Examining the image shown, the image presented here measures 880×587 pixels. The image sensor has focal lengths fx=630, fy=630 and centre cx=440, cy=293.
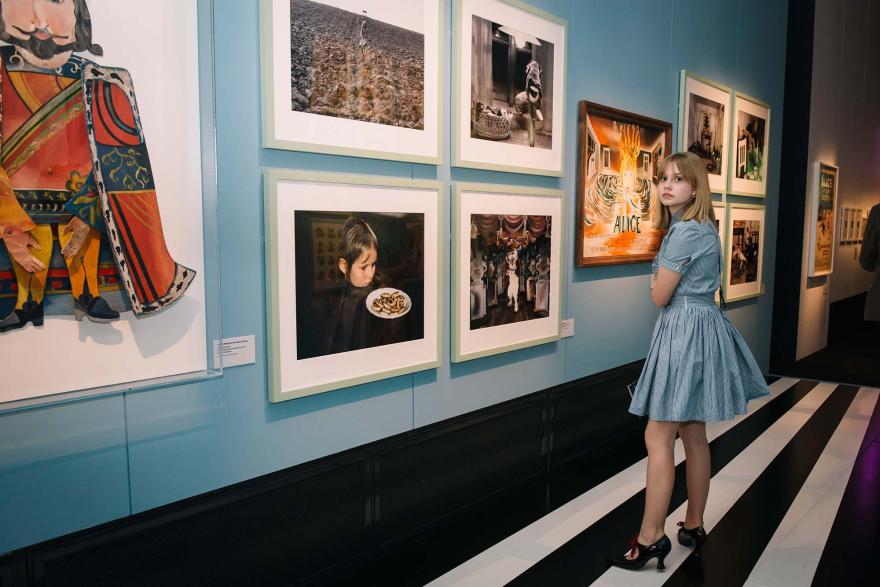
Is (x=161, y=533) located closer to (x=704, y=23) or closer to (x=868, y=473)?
(x=868, y=473)

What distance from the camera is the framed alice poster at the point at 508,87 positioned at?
11.0 ft

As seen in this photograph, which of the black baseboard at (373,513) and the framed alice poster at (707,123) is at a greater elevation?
the framed alice poster at (707,123)

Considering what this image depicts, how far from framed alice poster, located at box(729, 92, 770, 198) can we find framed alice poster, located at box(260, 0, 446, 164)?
4279mm

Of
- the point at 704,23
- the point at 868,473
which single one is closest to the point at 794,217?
the point at 704,23

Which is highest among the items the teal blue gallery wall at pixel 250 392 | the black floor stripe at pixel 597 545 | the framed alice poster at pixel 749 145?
the framed alice poster at pixel 749 145

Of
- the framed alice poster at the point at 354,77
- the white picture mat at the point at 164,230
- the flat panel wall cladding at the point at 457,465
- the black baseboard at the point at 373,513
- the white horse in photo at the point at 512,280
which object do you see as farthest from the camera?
the white horse in photo at the point at 512,280

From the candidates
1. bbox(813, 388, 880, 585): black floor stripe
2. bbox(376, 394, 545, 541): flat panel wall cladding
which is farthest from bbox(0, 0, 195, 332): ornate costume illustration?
bbox(813, 388, 880, 585): black floor stripe

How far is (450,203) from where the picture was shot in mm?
3377

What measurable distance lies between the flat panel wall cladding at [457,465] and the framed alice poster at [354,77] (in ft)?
4.99

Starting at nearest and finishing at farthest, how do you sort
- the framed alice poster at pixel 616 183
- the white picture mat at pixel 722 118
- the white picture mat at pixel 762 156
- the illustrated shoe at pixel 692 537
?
the illustrated shoe at pixel 692 537 → the framed alice poster at pixel 616 183 → the white picture mat at pixel 722 118 → the white picture mat at pixel 762 156

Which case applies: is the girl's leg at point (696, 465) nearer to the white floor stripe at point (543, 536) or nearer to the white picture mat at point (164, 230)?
the white floor stripe at point (543, 536)

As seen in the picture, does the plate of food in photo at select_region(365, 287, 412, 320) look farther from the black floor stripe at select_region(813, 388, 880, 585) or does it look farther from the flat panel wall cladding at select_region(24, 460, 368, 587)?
the black floor stripe at select_region(813, 388, 880, 585)

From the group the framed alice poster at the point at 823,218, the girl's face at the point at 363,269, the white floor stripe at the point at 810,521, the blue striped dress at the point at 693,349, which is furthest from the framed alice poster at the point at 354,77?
the framed alice poster at the point at 823,218

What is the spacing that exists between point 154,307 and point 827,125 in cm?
864
